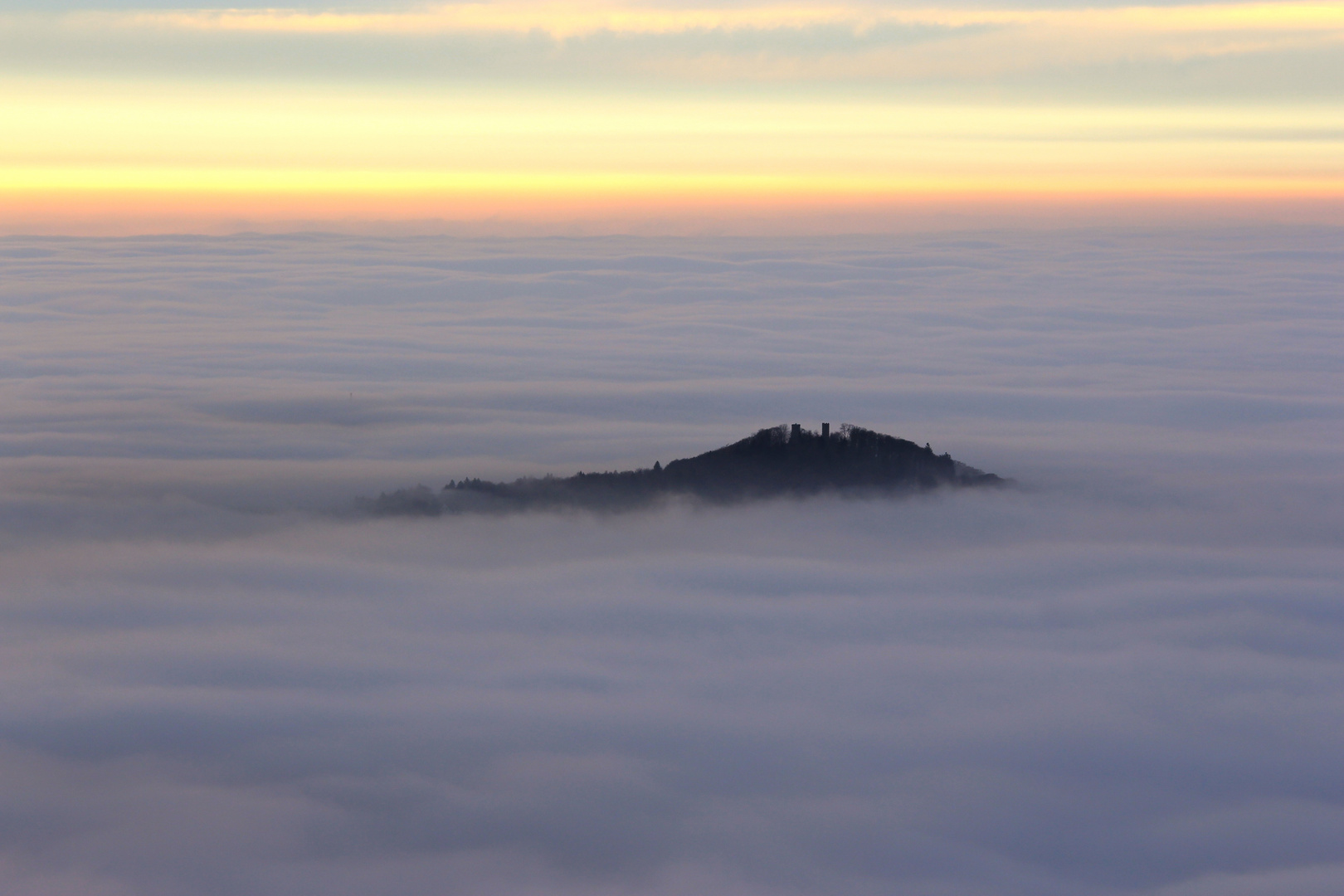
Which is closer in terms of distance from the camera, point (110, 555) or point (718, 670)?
point (718, 670)

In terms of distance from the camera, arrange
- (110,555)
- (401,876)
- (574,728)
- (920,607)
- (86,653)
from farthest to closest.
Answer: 1. (110,555)
2. (920,607)
3. (86,653)
4. (574,728)
5. (401,876)

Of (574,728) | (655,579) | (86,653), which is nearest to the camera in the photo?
(574,728)

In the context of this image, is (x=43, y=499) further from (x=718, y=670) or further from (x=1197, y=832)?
(x=1197, y=832)

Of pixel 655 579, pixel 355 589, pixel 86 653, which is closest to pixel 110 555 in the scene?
pixel 355 589

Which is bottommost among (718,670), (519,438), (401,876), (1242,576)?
(401,876)

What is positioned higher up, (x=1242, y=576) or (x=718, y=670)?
(x=1242, y=576)

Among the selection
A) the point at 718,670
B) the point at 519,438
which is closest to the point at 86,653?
the point at 718,670
